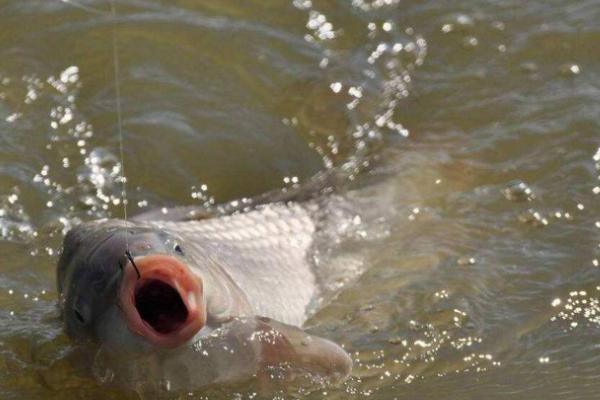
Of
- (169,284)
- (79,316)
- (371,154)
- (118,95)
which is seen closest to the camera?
(169,284)

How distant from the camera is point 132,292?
2.98 metres

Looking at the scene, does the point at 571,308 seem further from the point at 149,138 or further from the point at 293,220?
the point at 149,138

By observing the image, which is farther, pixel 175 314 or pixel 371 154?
pixel 371 154

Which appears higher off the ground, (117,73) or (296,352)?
(296,352)

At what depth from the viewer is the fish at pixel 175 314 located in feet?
9.88

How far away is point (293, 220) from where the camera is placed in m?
4.60

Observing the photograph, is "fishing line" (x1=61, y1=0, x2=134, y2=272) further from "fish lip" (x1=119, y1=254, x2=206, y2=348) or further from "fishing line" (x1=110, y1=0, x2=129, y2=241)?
"fish lip" (x1=119, y1=254, x2=206, y2=348)

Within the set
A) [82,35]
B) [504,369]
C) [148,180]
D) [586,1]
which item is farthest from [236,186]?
[586,1]

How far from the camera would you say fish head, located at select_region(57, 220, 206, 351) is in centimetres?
297

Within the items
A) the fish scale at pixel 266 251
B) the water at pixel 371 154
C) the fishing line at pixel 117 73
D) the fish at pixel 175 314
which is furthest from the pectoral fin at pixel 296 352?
the fishing line at pixel 117 73

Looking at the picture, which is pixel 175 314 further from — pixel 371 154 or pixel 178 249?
pixel 371 154

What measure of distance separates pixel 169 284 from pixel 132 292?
0.10 metres

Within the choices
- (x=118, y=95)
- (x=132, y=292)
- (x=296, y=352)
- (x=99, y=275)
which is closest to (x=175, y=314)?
(x=132, y=292)

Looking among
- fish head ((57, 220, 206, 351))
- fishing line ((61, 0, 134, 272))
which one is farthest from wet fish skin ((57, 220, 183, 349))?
fishing line ((61, 0, 134, 272))
